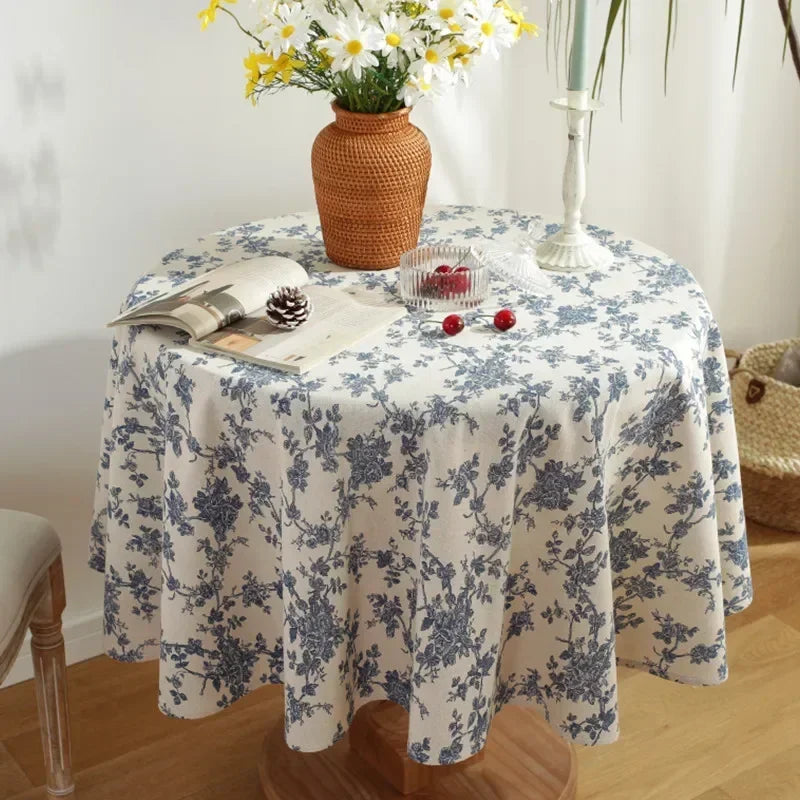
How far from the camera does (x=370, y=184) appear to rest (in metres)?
1.57

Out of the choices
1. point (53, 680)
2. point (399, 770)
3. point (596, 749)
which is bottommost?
point (596, 749)

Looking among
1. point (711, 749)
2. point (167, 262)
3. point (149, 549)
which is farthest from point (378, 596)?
point (711, 749)

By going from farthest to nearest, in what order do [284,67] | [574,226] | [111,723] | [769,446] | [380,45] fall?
[769,446] < [111,723] < [574,226] < [284,67] < [380,45]

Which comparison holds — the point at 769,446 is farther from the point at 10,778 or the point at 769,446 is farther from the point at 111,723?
the point at 10,778

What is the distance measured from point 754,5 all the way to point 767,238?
54 cm

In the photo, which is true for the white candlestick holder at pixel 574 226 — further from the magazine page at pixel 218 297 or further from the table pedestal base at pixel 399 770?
the table pedestal base at pixel 399 770

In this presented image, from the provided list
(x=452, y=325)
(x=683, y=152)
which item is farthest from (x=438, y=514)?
(x=683, y=152)

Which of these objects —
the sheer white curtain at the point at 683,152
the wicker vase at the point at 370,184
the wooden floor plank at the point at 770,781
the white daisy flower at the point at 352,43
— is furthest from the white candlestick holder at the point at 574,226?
the wooden floor plank at the point at 770,781

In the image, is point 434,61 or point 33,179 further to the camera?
point 33,179

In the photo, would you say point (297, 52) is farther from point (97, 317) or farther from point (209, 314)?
point (97, 317)

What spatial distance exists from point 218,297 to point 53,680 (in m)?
0.57

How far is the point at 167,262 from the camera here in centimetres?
169

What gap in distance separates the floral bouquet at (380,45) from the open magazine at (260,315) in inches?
9.8

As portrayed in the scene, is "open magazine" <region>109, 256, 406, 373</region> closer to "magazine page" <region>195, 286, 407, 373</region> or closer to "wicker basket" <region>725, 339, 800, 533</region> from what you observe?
"magazine page" <region>195, 286, 407, 373</region>
